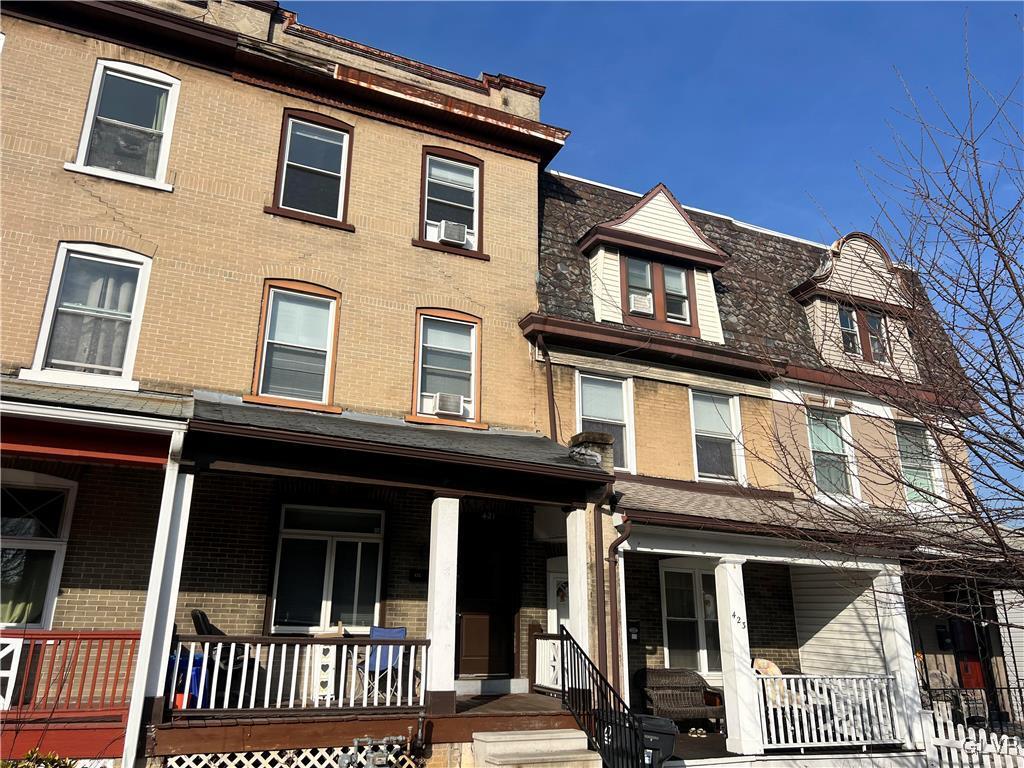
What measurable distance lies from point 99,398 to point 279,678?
3962mm

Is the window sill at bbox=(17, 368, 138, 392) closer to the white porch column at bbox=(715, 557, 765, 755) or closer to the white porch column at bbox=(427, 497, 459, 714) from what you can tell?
the white porch column at bbox=(427, 497, 459, 714)

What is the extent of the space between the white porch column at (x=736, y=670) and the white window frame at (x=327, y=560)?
17.3ft

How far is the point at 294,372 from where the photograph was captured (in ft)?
37.9

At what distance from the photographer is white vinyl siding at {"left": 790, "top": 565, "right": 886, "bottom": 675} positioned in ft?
43.1

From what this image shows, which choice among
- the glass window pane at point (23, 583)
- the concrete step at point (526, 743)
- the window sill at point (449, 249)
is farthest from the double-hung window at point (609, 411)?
the glass window pane at point (23, 583)

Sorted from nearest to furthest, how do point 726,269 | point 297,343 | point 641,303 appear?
point 297,343 < point 641,303 < point 726,269

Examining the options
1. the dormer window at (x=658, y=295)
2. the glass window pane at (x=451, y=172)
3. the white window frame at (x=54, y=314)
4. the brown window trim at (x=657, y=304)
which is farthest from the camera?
the dormer window at (x=658, y=295)

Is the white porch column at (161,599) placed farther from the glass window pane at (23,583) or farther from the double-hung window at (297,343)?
the double-hung window at (297,343)

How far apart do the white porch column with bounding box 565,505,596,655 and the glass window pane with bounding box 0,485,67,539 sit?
6.63 metres

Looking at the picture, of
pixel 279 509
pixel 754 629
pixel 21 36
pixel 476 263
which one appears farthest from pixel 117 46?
pixel 754 629

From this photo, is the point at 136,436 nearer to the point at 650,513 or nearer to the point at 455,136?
the point at 650,513

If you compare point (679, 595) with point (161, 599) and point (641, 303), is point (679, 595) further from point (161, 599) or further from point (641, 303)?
point (161, 599)

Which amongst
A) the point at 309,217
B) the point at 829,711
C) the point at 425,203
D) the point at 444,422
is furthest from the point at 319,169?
the point at 829,711

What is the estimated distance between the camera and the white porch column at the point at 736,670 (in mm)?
10938
